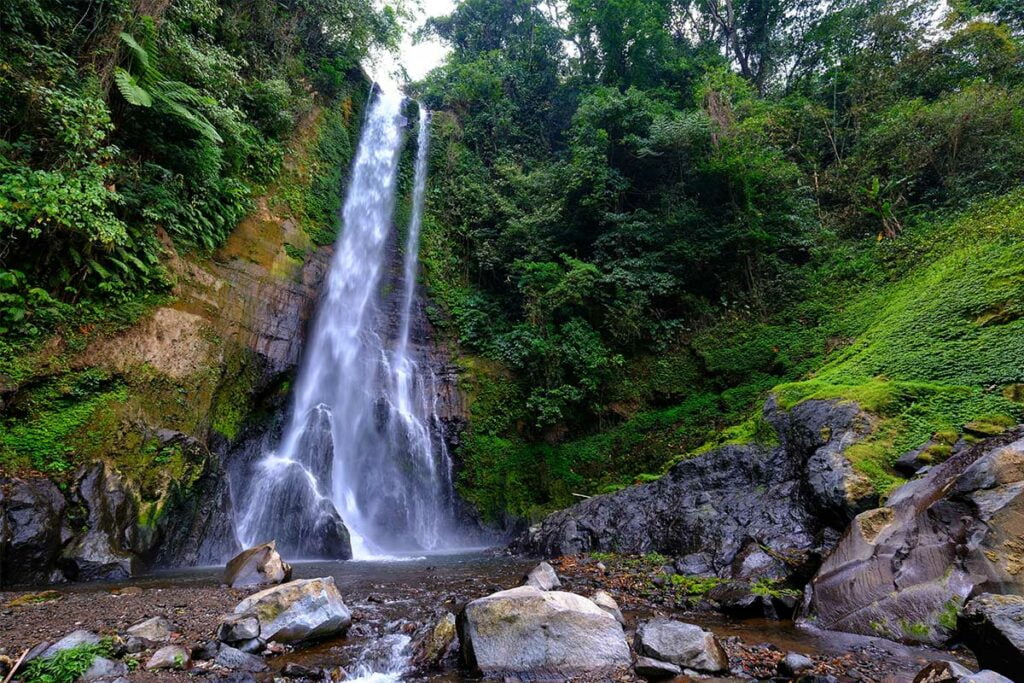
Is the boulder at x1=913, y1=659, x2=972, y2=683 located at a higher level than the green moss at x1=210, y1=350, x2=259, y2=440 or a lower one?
lower

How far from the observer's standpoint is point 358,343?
16.2 metres

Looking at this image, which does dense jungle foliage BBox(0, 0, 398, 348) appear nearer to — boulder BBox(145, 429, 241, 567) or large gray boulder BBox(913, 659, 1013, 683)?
boulder BBox(145, 429, 241, 567)

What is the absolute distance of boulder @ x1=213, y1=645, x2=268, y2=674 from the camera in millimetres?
4066

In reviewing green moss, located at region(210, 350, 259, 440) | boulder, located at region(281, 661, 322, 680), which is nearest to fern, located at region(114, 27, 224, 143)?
green moss, located at region(210, 350, 259, 440)

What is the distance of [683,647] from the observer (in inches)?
163

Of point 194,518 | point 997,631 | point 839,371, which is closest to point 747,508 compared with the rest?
point 839,371

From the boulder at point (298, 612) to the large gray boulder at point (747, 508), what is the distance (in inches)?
210

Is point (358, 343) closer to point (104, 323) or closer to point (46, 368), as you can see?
point (104, 323)

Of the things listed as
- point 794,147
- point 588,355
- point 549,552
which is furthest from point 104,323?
point 794,147

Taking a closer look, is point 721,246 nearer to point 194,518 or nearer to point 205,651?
point 194,518

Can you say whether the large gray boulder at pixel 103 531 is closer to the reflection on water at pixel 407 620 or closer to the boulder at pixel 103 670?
the reflection on water at pixel 407 620

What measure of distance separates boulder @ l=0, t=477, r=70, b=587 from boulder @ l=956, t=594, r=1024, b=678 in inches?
413

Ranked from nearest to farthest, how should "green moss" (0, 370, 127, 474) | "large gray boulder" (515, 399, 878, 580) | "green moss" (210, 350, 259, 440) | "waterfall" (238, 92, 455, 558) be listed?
"large gray boulder" (515, 399, 878, 580)
"green moss" (0, 370, 127, 474)
"waterfall" (238, 92, 455, 558)
"green moss" (210, 350, 259, 440)

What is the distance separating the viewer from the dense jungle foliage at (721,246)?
41.3 feet
